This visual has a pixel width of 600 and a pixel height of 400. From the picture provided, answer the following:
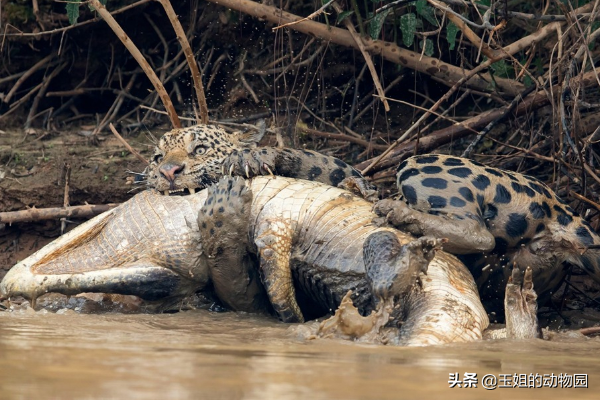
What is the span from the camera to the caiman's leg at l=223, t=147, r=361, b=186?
5.07 m

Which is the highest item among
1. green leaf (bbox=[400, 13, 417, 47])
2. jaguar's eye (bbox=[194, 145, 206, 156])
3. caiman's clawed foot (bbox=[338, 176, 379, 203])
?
green leaf (bbox=[400, 13, 417, 47])

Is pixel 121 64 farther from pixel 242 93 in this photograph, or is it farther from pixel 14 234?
pixel 14 234

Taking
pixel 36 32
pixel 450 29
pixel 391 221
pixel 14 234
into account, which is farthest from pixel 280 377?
pixel 36 32

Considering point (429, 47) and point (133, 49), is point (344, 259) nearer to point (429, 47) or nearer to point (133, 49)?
point (429, 47)

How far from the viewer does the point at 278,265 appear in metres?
4.59

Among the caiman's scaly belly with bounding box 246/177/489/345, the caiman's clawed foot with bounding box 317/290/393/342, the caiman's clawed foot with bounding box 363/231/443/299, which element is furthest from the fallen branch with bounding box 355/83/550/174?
the caiman's clawed foot with bounding box 317/290/393/342

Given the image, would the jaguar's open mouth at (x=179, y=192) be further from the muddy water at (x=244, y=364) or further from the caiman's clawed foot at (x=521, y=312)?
the caiman's clawed foot at (x=521, y=312)

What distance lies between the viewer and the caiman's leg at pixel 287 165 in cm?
507

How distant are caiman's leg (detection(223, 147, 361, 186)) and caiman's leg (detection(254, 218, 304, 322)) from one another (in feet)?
1.46

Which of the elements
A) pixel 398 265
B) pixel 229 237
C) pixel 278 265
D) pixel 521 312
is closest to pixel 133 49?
pixel 229 237

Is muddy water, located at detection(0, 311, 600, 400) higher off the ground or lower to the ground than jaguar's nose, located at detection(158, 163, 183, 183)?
lower

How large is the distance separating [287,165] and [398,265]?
155 centimetres

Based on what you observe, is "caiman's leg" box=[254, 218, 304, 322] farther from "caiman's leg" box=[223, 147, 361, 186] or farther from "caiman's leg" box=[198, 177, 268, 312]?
"caiman's leg" box=[223, 147, 361, 186]

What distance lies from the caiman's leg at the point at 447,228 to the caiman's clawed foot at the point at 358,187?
50 cm
